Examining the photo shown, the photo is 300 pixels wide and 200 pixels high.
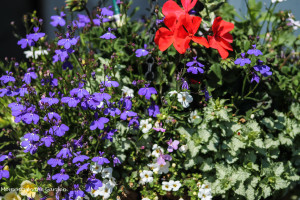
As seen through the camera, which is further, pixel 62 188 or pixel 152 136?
pixel 152 136

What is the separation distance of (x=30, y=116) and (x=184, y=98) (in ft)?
2.81

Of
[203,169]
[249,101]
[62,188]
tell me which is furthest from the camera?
[249,101]

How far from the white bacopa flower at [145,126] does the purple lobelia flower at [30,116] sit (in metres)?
0.59

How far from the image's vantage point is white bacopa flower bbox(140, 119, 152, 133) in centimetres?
197

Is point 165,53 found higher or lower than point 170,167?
higher

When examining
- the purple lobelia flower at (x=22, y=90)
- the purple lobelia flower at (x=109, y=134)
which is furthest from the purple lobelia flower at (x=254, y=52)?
the purple lobelia flower at (x=22, y=90)

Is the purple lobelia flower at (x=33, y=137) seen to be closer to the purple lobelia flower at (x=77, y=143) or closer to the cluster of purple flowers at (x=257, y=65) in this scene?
the purple lobelia flower at (x=77, y=143)

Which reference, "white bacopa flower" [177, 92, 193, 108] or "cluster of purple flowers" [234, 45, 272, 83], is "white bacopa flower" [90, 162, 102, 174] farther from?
"cluster of purple flowers" [234, 45, 272, 83]

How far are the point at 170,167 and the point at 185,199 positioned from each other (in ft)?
0.73

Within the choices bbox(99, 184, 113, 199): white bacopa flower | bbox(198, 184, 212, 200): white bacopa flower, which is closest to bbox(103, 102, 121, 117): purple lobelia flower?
bbox(99, 184, 113, 199): white bacopa flower

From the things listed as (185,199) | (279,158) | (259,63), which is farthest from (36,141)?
(279,158)

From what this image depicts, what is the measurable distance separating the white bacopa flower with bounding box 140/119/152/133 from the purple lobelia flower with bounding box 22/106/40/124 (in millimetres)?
586

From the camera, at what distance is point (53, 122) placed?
1769 mm

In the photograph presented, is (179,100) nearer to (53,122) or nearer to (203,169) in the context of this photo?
(203,169)
